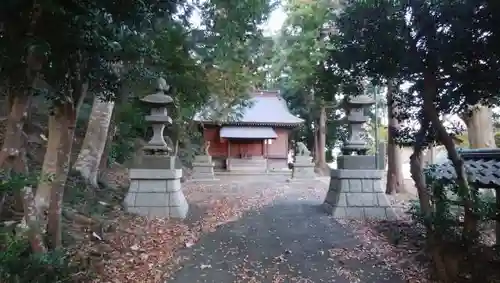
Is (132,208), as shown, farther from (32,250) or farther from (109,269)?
(32,250)

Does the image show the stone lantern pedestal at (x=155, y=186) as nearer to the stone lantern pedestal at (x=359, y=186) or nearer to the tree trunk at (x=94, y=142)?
the tree trunk at (x=94, y=142)

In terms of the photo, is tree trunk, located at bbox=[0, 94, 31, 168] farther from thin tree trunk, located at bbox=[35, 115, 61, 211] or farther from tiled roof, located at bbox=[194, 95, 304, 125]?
tiled roof, located at bbox=[194, 95, 304, 125]

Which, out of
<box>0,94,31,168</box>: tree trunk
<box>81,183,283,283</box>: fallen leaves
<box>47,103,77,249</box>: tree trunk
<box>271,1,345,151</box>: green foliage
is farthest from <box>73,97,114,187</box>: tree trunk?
<box>0,94,31,168</box>: tree trunk

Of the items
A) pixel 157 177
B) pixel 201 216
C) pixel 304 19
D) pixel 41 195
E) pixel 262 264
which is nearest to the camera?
A: pixel 41 195

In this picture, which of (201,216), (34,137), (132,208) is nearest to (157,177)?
(132,208)

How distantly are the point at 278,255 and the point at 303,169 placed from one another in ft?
42.9

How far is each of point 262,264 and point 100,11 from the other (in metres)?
3.74

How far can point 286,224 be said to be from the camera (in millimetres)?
7098

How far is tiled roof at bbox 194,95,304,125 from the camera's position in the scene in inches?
982

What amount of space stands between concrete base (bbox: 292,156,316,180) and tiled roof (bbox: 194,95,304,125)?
21.2 ft

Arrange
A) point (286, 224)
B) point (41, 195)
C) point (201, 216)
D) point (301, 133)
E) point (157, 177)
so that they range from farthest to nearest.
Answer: point (301, 133) → point (201, 216) → point (157, 177) → point (286, 224) → point (41, 195)

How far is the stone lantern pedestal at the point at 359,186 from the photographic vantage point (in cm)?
733

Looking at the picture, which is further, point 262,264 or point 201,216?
point 201,216

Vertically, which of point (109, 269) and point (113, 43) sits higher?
point (113, 43)
